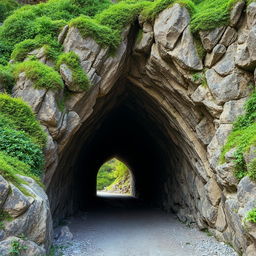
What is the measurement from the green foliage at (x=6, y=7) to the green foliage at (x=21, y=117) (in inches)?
394

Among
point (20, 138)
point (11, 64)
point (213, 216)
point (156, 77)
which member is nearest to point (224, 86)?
point (156, 77)

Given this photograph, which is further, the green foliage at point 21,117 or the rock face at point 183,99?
the rock face at point 183,99

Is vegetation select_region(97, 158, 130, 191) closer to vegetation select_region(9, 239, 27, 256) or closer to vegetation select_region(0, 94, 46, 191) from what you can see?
vegetation select_region(0, 94, 46, 191)

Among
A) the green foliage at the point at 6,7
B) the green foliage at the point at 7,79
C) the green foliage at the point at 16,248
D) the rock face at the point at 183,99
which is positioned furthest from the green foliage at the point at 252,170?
the green foliage at the point at 6,7

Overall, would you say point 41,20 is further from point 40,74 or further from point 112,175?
point 112,175

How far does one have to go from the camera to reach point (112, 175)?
1727 inches

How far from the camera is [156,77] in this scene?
12.3 metres

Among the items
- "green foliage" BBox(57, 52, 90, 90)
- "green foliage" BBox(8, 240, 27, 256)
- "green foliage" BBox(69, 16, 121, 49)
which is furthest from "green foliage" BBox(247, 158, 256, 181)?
"green foliage" BBox(69, 16, 121, 49)

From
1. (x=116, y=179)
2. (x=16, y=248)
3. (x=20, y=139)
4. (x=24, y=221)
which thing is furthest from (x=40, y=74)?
(x=116, y=179)

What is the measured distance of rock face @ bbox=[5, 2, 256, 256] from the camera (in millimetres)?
9289

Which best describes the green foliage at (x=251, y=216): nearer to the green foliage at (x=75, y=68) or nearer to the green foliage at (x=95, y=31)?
the green foliage at (x=75, y=68)

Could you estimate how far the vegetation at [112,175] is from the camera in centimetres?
3798

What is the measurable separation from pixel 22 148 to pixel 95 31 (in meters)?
5.57

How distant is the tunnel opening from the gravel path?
18156mm
